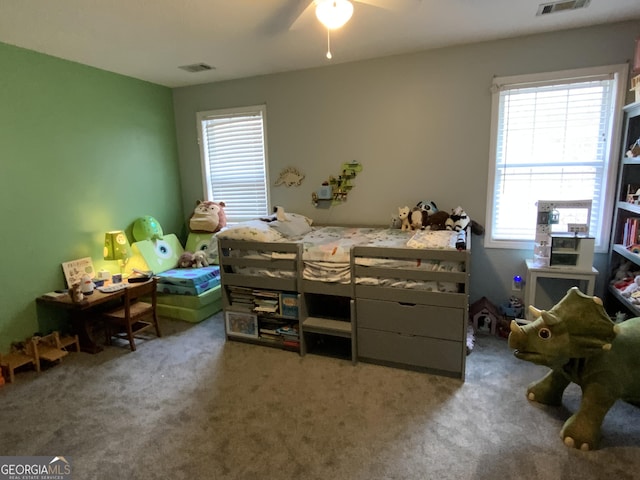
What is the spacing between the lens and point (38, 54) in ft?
9.45

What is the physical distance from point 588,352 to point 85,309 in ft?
10.9

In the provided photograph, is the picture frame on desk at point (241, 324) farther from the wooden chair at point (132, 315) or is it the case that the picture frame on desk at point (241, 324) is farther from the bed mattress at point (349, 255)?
the wooden chair at point (132, 315)

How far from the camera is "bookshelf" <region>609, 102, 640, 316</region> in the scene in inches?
99.2

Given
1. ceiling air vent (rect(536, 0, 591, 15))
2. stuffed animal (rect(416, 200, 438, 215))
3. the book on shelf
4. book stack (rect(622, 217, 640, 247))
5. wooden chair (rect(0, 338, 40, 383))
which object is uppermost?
ceiling air vent (rect(536, 0, 591, 15))

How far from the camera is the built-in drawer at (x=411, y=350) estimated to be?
7.78 ft

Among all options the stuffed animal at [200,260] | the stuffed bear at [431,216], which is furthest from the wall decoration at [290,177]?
the stuffed bear at [431,216]

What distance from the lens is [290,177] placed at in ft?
12.5

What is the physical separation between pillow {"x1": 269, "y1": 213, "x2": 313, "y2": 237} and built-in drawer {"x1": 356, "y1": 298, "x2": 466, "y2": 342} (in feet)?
3.25

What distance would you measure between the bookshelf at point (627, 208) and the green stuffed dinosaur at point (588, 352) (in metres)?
0.85

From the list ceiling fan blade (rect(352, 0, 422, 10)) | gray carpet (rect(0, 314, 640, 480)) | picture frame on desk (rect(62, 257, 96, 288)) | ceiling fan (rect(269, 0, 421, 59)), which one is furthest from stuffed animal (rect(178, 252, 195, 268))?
ceiling fan blade (rect(352, 0, 422, 10))

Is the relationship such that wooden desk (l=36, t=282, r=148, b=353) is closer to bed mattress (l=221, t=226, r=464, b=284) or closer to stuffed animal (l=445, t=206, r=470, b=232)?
bed mattress (l=221, t=226, r=464, b=284)

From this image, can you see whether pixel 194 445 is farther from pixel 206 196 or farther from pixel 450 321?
pixel 206 196

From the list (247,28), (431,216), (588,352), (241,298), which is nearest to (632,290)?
→ (588,352)

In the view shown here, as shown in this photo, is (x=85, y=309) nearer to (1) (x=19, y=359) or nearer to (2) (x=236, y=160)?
(1) (x=19, y=359)
